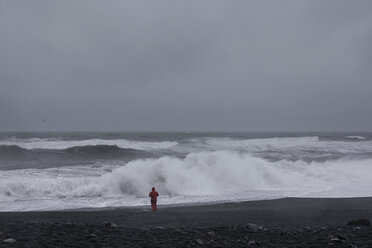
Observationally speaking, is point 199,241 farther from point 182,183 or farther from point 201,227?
point 182,183

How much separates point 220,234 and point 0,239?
3937mm

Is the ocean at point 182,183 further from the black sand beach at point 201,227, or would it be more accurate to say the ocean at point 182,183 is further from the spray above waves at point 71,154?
the spray above waves at point 71,154

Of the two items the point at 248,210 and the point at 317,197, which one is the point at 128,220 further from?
the point at 317,197

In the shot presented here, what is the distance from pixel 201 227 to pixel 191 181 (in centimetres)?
842

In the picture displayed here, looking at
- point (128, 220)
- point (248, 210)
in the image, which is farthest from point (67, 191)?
point (248, 210)

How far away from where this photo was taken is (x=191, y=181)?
666 inches

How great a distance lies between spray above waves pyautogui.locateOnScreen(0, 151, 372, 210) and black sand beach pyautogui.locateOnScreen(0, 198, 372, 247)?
2.19 m

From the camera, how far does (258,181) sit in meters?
18.1

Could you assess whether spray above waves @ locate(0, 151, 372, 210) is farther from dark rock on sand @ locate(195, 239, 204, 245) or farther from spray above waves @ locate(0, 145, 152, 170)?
spray above waves @ locate(0, 145, 152, 170)

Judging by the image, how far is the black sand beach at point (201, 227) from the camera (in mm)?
6312

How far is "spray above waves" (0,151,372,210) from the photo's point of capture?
46.2ft

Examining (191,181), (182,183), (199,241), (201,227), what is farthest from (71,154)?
(199,241)

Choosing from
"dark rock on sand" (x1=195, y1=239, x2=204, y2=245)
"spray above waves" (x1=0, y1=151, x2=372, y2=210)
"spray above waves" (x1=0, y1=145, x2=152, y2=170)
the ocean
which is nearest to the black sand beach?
"dark rock on sand" (x1=195, y1=239, x2=204, y2=245)

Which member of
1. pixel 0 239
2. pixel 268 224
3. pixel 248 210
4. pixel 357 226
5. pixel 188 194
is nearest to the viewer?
pixel 0 239
